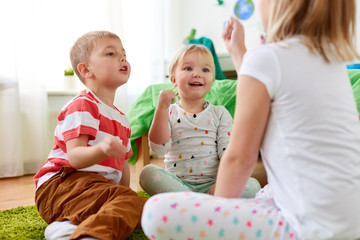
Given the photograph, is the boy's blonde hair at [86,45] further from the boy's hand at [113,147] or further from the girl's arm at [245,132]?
the girl's arm at [245,132]

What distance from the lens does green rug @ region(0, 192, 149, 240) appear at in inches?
47.6

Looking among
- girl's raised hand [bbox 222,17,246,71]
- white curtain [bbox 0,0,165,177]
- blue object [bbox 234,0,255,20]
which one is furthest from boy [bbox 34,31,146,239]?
blue object [bbox 234,0,255,20]

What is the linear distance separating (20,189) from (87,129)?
1055 millimetres

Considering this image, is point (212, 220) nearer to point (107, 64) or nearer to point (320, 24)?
point (320, 24)

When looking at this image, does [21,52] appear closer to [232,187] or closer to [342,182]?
[232,187]

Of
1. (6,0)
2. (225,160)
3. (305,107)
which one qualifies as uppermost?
(6,0)

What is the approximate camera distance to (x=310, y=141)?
750 millimetres

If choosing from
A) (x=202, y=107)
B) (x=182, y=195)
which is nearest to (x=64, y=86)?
(x=202, y=107)

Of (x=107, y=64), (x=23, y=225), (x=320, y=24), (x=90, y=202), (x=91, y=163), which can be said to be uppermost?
(x=320, y=24)

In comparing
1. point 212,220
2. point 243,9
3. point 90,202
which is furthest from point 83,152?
point 243,9

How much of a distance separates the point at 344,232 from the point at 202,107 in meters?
0.94

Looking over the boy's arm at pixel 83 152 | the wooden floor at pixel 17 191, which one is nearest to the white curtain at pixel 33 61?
the wooden floor at pixel 17 191

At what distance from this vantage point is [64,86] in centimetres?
274

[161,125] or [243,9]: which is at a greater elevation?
[243,9]
